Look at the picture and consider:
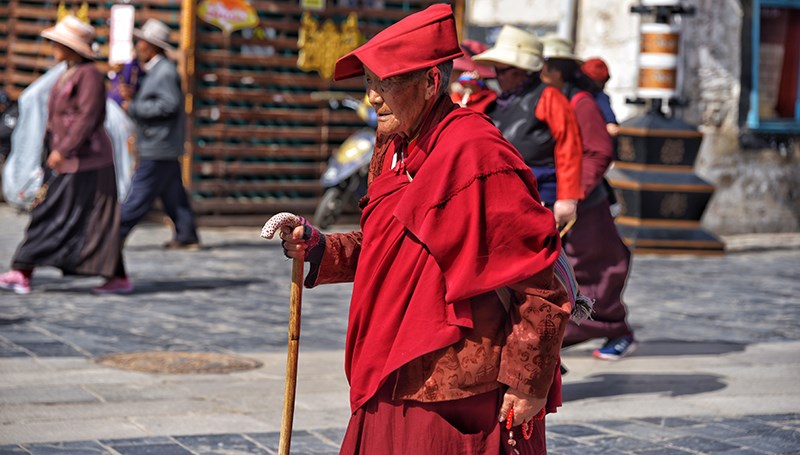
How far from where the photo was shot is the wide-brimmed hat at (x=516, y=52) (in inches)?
294

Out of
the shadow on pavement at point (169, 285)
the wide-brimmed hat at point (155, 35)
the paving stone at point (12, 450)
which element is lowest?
the shadow on pavement at point (169, 285)

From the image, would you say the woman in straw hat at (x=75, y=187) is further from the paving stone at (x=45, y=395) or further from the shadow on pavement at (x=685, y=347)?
the shadow on pavement at (x=685, y=347)

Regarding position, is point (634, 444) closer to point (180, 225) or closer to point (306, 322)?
point (306, 322)

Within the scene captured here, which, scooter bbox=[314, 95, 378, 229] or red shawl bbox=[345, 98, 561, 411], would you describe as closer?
red shawl bbox=[345, 98, 561, 411]

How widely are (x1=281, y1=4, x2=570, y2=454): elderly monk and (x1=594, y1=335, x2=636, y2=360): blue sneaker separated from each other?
483 cm

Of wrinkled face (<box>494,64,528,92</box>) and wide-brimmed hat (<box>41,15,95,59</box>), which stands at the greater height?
wide-brimmed hat (<box>41,15,95,59</box>)

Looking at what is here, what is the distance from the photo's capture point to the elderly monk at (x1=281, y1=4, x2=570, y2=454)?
3.70 meters

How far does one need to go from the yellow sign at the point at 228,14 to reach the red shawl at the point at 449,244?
11.9 m

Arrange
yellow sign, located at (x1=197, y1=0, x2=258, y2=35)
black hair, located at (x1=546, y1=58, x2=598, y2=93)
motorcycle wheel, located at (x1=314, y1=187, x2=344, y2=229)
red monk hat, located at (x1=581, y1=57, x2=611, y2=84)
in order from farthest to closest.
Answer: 1. yellow sign, located at (x1=197, y1=0, x2=258, y2=35)
2. motorcycle wheel, located at (x1=314, y1=187, x2=344, y2=229)
3. red monk hat, located at (x1=581, y1=57, x2=611, y2=84)
4. black hair, located at (x1=546, y1=58, x2=598, y2=93)

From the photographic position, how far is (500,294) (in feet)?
12.4

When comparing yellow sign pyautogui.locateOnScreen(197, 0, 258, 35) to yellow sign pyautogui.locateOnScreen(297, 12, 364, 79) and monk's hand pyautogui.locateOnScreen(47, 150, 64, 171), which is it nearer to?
yellow sign pyautogui.locateOnScreen(297, 12, 364, 79)

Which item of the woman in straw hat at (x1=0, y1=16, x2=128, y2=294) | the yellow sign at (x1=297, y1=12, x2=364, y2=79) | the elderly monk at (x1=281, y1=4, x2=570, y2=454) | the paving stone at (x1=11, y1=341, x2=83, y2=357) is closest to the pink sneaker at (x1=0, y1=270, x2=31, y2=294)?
the woman in straw hat at (x1=0, y1=16, x2=128, y2=294)

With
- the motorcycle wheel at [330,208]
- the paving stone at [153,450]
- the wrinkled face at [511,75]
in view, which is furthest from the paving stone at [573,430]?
the motorcycle wheel at [330,208]

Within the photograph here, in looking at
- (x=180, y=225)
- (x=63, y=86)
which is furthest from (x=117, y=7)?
(x=63, y=86)
